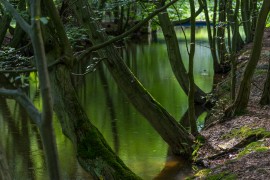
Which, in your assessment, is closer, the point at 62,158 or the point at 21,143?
the point at 62,158

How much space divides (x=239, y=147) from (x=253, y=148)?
873 millimetres

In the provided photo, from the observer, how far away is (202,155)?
9703mm

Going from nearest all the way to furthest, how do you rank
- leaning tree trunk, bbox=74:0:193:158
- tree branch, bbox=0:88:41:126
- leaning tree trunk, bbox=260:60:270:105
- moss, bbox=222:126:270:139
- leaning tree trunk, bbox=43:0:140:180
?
1. tree branch, bbox=0:88:41:126
2. leaning tree trunk, bbox=43:0:140:180
3. leaning tree trunk, bbox=74:0:193:158
4. moss, bbox=222:126:270:139
5. leaning tree trunk, bbox=260:60:270:105

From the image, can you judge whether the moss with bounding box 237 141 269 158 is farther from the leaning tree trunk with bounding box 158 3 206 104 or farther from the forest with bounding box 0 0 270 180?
the leaning tree trunk with bounding box 158 3 206 104

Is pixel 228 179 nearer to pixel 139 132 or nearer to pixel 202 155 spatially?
pixel 202 155

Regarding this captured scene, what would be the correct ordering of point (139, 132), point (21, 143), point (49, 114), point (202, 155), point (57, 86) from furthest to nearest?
point (139, 132) < point (21, 143) < point (202, 155) < point (57, 86) < point (49, 114)

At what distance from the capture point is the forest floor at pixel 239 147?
681 cm

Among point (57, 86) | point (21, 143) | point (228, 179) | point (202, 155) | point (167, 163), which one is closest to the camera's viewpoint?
point (228, 179)

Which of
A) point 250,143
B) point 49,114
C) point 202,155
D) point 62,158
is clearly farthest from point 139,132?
point 49,114

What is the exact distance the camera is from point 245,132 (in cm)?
955

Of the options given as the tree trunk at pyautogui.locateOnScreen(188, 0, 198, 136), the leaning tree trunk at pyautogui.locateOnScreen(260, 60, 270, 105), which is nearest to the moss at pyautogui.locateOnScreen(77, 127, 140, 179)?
the tree trunk at pyautogui.locateOnScreen(188, 0, 198, 136)

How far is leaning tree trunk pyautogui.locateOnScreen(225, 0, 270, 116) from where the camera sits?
963cm

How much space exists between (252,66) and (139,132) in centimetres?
436

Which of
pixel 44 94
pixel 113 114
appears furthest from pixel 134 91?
pixel 113 114
